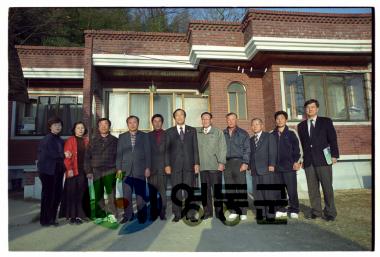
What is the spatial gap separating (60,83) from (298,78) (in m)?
6.73

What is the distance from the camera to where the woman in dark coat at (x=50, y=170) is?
13.9 feet

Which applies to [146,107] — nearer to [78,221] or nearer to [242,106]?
[242,106]

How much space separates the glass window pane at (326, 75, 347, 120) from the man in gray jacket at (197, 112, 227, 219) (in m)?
4.36

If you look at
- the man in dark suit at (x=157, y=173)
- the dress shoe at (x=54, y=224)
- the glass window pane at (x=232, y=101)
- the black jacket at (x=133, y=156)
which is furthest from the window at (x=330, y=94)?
the dress shoe at (x=54, y=224)

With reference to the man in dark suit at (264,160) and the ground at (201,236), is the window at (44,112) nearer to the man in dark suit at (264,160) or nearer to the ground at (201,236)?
the ground at (201,236)

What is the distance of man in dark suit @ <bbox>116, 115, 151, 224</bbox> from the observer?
4348mm

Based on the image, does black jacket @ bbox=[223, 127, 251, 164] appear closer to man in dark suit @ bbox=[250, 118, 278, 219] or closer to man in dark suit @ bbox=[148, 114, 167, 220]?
man in dark suit @ bbox=[250, 118, 278, 219]

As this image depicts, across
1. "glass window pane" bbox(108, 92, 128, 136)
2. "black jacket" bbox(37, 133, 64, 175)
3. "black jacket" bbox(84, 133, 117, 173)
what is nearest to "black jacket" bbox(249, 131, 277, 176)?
"black jacket" bbox(84, 133, 117, 173)

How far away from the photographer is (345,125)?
7227 mm

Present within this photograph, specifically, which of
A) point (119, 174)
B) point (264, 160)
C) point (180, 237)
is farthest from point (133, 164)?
point (264, 160)

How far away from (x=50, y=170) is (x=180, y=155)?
1956 mm

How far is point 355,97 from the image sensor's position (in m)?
7.48
